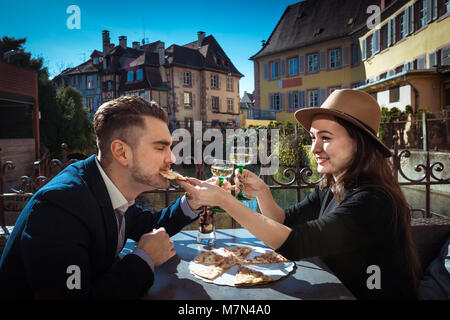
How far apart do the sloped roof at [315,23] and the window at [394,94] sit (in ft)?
26.4

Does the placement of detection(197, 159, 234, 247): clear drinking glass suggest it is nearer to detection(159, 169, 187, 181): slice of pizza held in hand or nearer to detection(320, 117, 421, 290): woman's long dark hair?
detection(159, 169, 187, 181): slice of pizza held in hand

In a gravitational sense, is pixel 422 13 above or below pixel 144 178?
above

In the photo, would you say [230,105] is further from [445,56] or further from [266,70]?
[445,56]

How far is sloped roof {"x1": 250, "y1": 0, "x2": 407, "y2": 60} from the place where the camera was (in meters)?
25.3

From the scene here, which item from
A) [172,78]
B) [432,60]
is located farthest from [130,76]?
[432,60]

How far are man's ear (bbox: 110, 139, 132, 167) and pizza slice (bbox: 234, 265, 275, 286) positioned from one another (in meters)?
0.88

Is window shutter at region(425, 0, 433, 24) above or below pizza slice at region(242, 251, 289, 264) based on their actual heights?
above

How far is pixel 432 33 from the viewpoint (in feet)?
50.0

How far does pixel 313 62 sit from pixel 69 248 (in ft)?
93.3

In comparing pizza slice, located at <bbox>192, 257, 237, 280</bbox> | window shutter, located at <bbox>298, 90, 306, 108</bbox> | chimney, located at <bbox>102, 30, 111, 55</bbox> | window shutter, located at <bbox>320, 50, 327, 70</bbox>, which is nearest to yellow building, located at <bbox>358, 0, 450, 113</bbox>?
window shutter, located at <bbox>320, 50, 327, 70</bbox>

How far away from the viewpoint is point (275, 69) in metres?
29.2
